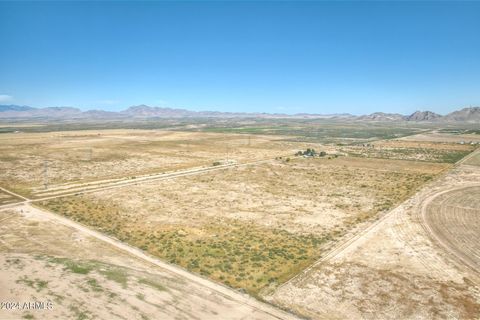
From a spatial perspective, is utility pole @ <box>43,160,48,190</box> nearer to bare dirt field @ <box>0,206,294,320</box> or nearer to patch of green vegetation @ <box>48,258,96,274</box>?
bare dirt field @ <box>0,206,294,320</box>

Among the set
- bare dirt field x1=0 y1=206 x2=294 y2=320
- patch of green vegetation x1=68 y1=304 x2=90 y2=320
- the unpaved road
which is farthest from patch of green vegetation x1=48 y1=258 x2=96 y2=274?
the unpaved road

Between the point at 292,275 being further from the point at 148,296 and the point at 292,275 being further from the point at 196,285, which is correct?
the point at 148,296

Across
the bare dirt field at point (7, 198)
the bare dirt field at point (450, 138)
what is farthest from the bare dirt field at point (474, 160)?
the bare dirt field at point (7, 198)

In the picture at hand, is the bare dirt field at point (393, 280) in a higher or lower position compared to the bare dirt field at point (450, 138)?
lower

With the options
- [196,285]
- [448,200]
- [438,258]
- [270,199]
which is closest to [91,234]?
[196,285]

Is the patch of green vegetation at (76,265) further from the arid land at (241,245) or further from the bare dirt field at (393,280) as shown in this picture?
the bare dirt field at (393,280)

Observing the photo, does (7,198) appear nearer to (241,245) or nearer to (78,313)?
(241,245)
